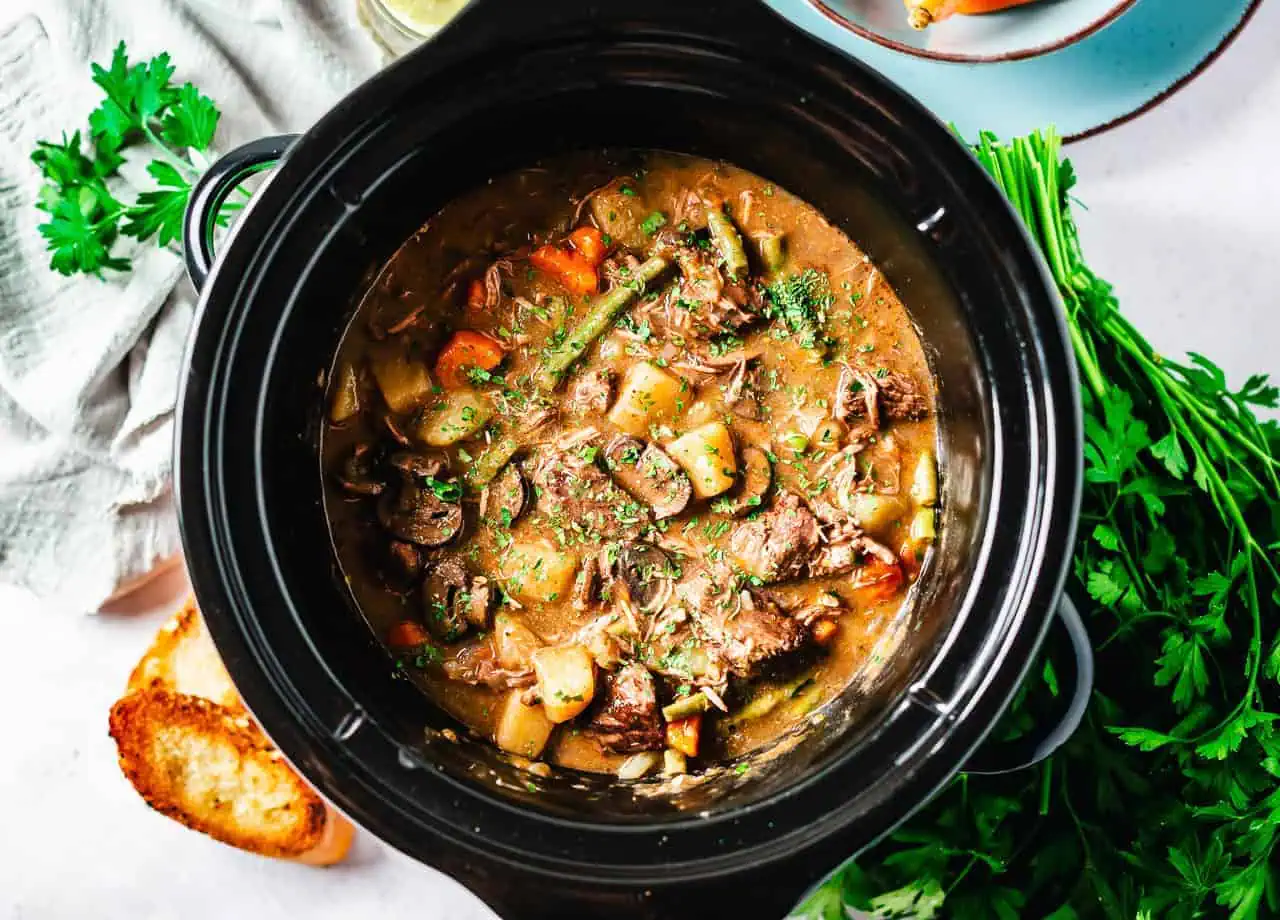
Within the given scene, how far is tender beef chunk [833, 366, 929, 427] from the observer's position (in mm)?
2195

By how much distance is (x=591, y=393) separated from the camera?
2234mm

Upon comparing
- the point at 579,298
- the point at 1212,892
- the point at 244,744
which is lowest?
the point at 244,744

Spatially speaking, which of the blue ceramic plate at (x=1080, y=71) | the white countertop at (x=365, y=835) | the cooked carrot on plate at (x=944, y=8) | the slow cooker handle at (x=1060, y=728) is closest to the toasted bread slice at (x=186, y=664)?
the white countertop at (x=365, y=835)

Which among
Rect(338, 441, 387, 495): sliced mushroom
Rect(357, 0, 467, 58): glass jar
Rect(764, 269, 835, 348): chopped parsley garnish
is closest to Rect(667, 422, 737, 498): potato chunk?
Rect(764, 269, 835, 348): chopped parsley garnish

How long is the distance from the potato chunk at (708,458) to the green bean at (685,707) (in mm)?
370

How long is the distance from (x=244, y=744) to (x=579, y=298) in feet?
4.53

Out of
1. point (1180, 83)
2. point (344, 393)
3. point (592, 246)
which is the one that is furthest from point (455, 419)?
point (1180, 83)

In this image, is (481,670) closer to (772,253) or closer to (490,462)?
(490,462)

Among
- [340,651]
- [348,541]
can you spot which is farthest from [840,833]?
[348,541]

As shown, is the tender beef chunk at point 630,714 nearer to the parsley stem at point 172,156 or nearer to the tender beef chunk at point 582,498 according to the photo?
the tender beef chunk at point 582,498

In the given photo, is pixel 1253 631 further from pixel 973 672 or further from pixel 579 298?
pixel 579 298

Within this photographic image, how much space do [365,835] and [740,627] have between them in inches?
50.5

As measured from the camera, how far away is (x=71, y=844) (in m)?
3.06

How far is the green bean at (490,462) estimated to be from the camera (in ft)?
7.35
